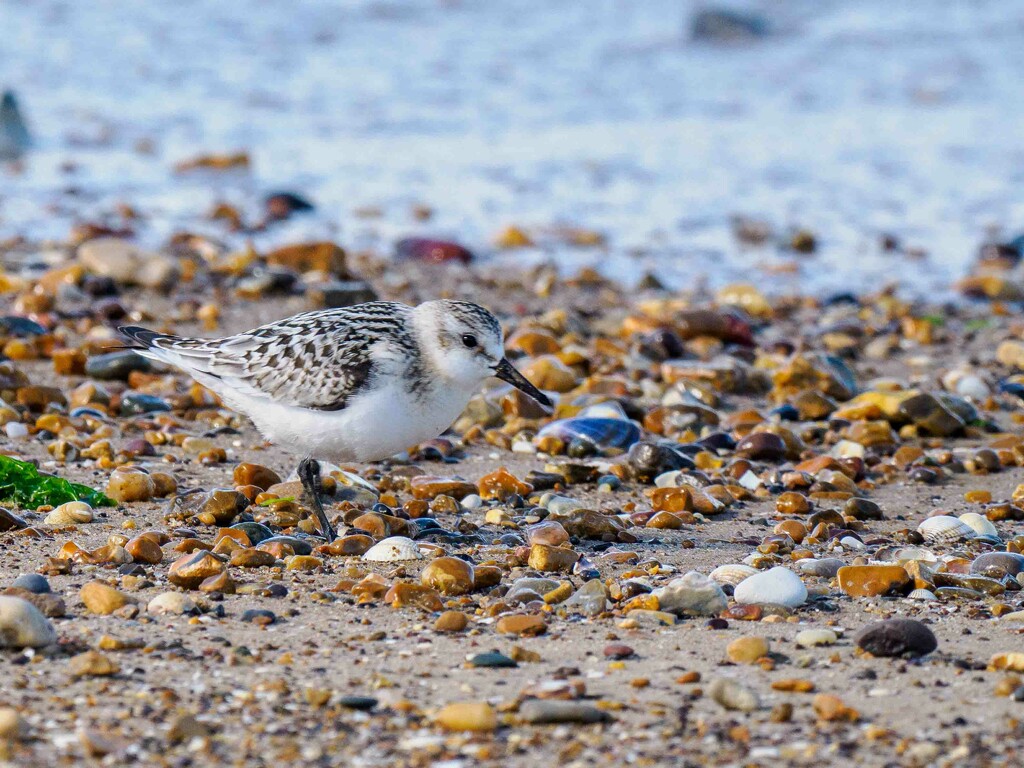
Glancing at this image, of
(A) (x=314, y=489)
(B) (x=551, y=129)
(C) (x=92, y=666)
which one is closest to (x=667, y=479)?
(A) (x=314, y=489)

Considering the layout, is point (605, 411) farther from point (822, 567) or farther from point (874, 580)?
point (874, 580)

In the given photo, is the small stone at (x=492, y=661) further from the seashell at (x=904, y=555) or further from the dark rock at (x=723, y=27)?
the dark rock at (x=723, y=27)

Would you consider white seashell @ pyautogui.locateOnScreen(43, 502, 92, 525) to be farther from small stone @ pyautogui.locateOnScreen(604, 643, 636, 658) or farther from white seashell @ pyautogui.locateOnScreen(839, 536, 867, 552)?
white seashell @ pyautogui.locateOnScreen(839, 536, 867, 552)

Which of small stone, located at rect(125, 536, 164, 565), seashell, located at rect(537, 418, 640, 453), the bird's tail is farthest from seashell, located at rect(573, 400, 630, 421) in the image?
small stone, located at rect(125, 536, 164, 565)

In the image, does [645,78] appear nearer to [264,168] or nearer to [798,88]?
[798,88]

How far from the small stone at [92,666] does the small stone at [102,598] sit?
1.53ft

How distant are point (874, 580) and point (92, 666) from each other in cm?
256

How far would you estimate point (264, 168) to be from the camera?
1320cm

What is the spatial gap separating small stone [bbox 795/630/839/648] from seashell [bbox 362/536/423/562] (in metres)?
1.46

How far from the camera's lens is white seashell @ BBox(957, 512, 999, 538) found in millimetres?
5340

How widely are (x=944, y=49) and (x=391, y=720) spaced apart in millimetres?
16328

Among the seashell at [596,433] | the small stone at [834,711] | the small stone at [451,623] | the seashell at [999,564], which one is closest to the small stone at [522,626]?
the small stone at [451,623]

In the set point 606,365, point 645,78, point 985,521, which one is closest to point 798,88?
point 645,78

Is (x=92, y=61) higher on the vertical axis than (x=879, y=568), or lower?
higher
